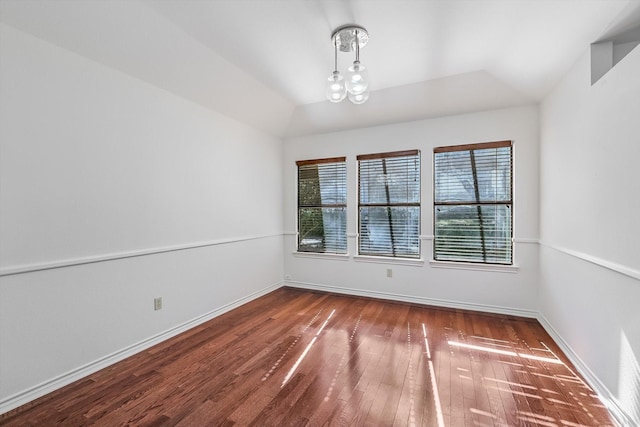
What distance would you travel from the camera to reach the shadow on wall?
5.05 ft

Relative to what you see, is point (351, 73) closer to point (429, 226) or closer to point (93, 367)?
point (429, 226)

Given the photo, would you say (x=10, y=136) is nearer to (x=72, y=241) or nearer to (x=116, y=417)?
(x=72, y=241)

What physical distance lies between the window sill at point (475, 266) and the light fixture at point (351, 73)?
7.96 ft

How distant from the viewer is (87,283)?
2.21 metres

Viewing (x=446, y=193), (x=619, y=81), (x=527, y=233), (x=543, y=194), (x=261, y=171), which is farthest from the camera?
(x=261, y=171)

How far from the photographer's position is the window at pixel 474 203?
11.2 ft

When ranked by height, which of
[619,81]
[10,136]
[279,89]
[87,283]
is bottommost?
[87,283]

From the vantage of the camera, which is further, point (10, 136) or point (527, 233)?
point (527, 233)

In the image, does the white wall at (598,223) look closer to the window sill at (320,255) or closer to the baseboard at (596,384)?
the baseboard at (596,384)

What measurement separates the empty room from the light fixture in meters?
0.02

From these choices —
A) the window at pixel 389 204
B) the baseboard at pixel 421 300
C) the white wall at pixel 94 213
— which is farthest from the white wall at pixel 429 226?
the white wall at pixel 94 213

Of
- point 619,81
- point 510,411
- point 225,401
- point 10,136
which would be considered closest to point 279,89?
point 10,136

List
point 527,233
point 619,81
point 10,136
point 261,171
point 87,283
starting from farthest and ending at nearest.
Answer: point 261,171
point 527,233
point 87,283
point 10,136
point 619,81

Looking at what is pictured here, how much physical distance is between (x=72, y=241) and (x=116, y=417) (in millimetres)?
1296
